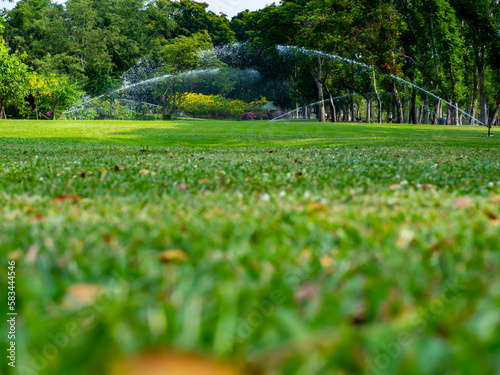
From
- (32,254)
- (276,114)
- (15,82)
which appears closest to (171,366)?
(32,254)

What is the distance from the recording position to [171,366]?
33.1 inches

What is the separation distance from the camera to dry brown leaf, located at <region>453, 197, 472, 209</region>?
2904 millimetres

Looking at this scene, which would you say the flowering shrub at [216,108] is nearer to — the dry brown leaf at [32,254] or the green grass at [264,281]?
the green grass at [264,281]

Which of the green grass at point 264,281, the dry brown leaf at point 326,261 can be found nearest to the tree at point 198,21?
the green grass at point 264,281

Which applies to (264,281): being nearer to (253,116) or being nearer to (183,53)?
(183,53)

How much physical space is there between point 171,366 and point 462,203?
2.64 m

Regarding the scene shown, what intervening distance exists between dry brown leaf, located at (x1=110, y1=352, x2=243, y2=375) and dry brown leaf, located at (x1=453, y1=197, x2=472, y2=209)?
2422mm

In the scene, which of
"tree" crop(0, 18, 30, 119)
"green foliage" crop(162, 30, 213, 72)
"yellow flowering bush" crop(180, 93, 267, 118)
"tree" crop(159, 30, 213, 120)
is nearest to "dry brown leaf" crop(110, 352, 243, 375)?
"tree" crop(0, 18, 30, 119)

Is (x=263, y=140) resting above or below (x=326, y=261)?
above

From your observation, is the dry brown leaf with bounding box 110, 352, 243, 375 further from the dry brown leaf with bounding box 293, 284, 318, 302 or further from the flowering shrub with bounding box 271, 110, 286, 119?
the flowering shrub with bounding box 271, 110, 286, 119

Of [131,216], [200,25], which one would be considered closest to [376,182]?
[131,216]

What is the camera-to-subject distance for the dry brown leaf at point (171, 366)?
831mm

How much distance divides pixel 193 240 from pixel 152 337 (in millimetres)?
1016

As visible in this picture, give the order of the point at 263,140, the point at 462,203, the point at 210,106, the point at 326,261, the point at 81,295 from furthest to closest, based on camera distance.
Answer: the point at 210,106
the point at 263,140
the point at 462,203
the point at 326,261
the point at 81,295
